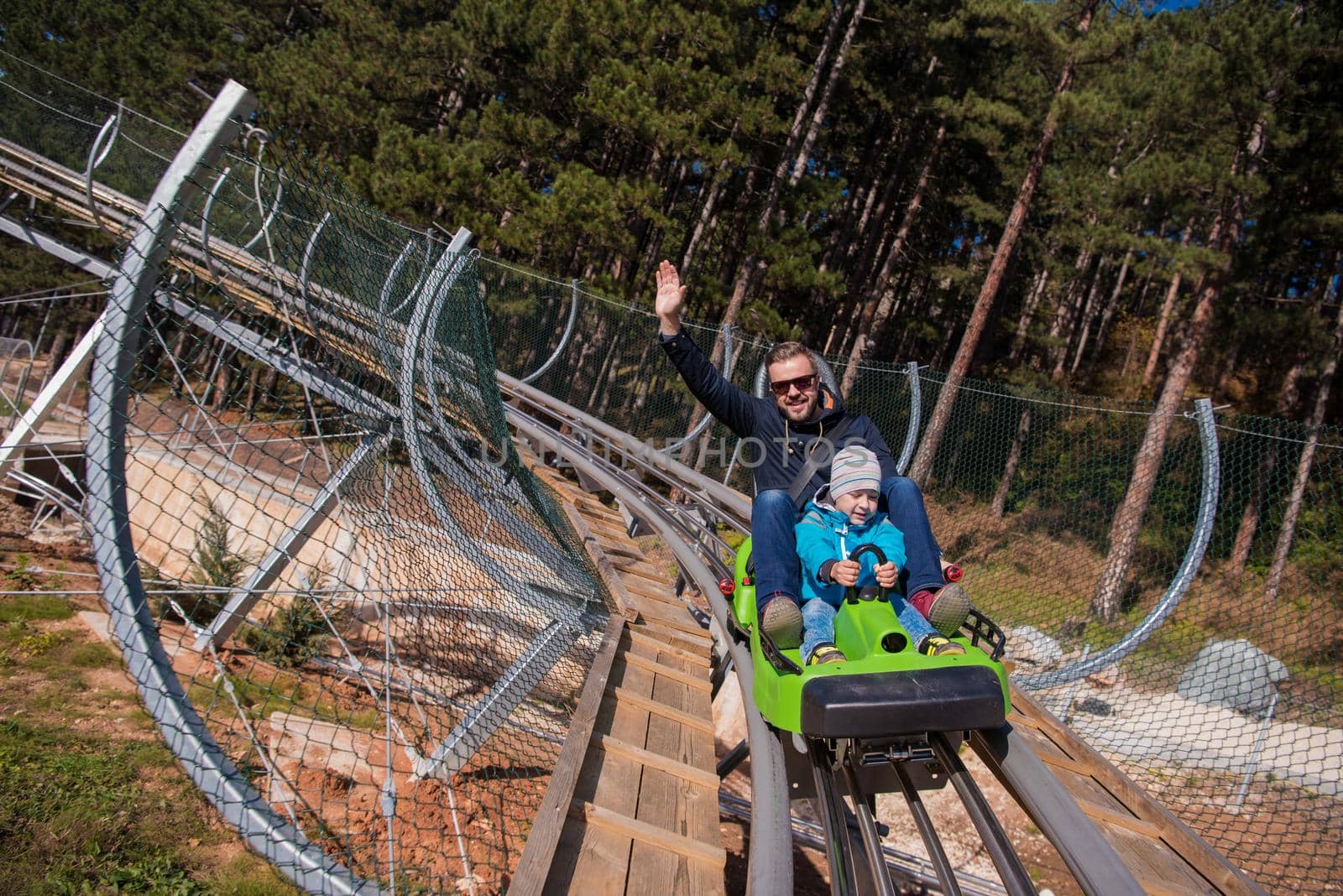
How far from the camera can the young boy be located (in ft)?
8.27

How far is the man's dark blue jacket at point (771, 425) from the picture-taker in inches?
126

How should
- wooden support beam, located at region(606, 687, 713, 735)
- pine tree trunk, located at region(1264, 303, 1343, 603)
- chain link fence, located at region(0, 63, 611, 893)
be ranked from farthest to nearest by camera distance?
pine tree trunk, located at region(1264, 303, 1343, 603)
wooden support beam, located at region(606, 687, 713, 735)
chain link fence, located at region(0, 63, 611, 893)

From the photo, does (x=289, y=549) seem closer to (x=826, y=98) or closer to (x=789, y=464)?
(x=789, y=464)

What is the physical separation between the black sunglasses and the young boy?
474 mm

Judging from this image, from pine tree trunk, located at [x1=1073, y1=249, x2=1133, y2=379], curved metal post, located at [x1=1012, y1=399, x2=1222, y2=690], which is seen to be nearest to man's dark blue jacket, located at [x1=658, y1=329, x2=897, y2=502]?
curved metal post, located at [x1=1012, y1=399, x2=1222, y2=690]

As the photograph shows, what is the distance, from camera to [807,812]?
5.41m

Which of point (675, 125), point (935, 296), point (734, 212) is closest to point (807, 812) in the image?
point (675, 125)

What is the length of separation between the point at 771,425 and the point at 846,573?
1.00m

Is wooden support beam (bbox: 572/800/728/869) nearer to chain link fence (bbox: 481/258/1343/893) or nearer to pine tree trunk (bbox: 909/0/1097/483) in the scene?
chain link fence (bbox: 481/258/1343/893)

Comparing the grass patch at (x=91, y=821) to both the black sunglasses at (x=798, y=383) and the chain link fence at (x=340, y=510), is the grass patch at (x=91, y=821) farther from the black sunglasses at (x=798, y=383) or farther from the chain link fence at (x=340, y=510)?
the black sunglasses at (x=798, y=383)

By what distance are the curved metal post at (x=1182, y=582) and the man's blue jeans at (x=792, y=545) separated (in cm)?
168

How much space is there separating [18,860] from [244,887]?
2.76 feet

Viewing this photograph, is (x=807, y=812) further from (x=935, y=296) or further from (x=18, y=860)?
(x=935, y=296)

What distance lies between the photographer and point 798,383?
3229 millimetres
